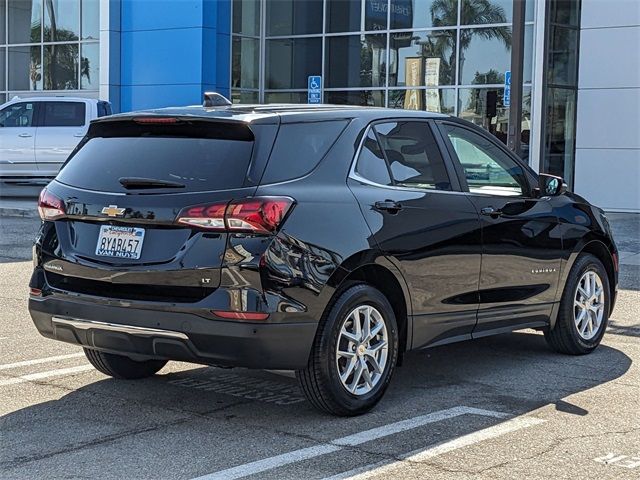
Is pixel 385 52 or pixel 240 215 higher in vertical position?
pixel 385 52

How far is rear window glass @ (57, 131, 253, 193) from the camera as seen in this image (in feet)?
17.7

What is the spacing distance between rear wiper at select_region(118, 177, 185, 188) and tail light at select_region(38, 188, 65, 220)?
41 cm

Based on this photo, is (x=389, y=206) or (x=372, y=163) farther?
(x=372, y=163)

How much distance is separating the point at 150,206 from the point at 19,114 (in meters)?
19.2

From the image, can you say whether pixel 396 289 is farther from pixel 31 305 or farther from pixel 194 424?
pixel 31 305

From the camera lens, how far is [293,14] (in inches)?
1171

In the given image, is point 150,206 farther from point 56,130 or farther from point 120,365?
point 56,130

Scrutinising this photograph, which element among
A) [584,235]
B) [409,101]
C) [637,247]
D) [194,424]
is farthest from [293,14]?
[194,424]

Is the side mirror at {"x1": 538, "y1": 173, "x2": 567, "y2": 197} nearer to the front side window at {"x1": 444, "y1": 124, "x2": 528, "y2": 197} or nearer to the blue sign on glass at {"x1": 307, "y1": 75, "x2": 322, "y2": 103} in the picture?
the front side window at {"x1": 444, "y1": 124, "x2": 528, "y2": 197}

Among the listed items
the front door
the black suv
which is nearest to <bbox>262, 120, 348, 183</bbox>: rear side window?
the black suv

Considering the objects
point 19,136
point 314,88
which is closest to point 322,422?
point 19,136

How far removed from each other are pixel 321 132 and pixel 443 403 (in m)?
1.73

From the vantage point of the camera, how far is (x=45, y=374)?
22.0 ft

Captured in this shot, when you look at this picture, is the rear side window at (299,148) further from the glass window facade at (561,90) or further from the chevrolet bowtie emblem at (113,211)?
the glass window facade at (561,90)
